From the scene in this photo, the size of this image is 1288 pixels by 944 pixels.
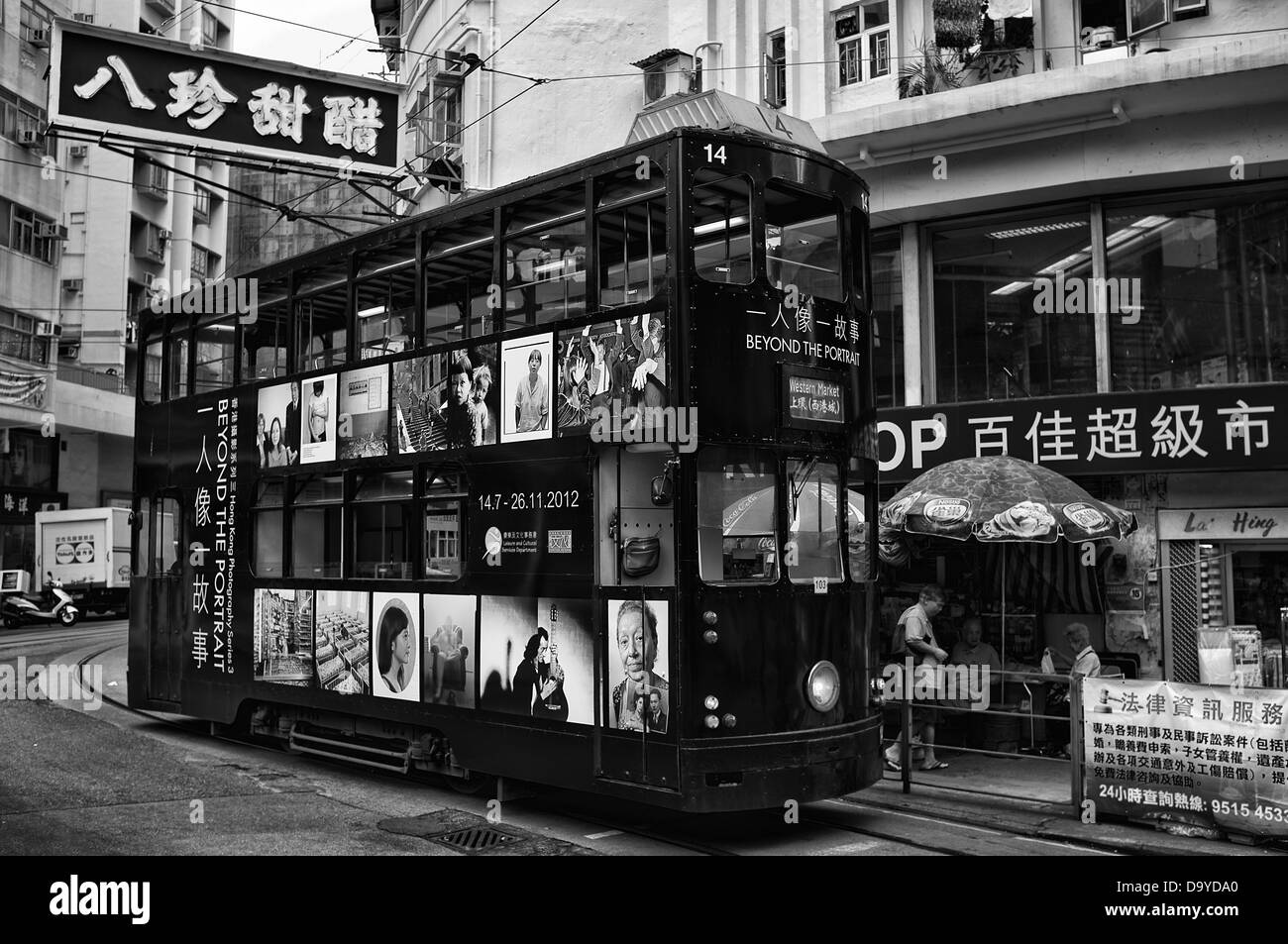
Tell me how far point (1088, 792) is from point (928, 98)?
852 centimetres

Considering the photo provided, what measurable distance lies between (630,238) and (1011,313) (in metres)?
7.71

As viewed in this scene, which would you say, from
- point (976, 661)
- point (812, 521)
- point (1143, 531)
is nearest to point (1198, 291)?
point (1143, 531)

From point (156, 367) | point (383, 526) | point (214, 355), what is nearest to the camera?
point (383, 526)

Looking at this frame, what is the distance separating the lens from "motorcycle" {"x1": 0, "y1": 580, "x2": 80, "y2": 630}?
3072 cm

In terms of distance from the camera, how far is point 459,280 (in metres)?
10.3

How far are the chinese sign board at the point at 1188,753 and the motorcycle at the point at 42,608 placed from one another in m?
28.5

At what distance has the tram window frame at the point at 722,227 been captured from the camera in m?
8.65

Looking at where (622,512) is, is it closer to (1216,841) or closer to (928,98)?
(1216,841)

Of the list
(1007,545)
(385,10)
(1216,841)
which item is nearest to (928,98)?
(1007,545)

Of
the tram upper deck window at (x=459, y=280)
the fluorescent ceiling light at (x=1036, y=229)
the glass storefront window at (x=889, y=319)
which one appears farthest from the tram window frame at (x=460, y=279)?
the fluorescent ceiling light at (x=1036, y=229)

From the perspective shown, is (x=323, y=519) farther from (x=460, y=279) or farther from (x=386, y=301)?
(x=460, y=279)

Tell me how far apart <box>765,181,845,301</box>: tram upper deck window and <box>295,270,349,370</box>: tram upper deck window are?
437cm

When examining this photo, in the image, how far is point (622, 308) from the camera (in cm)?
884

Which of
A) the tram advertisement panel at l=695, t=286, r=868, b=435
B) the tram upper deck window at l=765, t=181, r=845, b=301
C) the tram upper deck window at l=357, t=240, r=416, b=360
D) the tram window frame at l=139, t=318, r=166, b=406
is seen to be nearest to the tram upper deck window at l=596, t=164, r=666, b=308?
the tram advertisement panel at l=695, t=286, r=868, b=435
